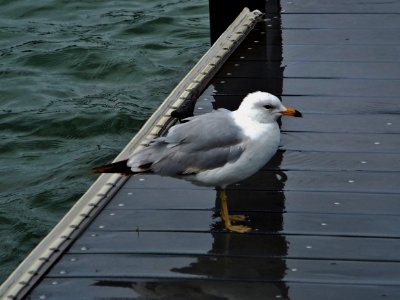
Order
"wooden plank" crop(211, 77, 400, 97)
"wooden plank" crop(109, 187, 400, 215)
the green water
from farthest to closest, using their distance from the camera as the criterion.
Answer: the green water → "wooden plank" crop(211, 77, 400, 97) → "wooden plank" crop(109, 187, 400, 215)

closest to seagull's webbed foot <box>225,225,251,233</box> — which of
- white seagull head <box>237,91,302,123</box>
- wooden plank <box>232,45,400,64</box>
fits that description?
white seagull head <box>237,91,302,123</box>

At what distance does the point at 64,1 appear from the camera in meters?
13.8

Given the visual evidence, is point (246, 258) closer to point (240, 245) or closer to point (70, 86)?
point (240, 245)

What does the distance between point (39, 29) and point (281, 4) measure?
14.4 feet

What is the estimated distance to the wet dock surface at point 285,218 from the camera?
4750 mm

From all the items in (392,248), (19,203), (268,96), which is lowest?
(19,203)

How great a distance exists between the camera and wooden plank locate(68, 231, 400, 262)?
16.5 ft

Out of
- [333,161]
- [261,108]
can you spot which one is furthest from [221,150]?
[333,161]

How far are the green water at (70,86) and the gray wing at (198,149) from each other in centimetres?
274

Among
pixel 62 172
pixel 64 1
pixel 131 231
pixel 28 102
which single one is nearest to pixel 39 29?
pixel 64 1

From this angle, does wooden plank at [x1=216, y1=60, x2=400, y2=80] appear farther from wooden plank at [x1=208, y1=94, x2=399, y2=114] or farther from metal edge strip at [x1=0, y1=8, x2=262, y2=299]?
wooden plank at [x1=208, y1=94, x2=399, y2=114]

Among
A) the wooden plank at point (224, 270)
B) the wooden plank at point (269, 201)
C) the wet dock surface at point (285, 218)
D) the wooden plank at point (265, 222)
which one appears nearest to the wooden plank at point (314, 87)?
the wet dock surface at point (285, 218)

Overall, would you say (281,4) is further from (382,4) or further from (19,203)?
(19,203)

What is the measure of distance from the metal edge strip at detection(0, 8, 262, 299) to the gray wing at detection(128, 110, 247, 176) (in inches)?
16.4
